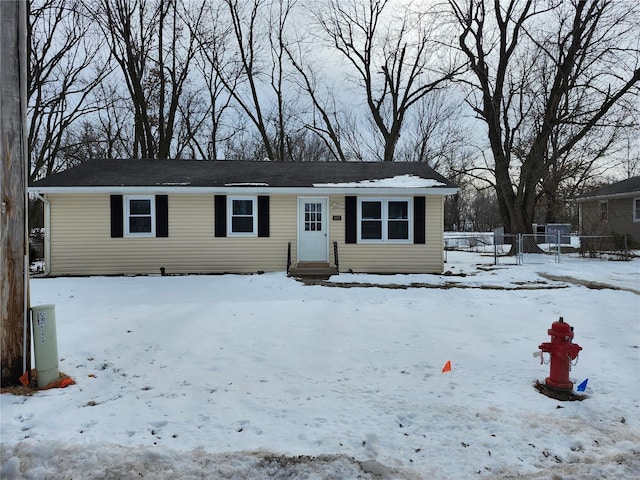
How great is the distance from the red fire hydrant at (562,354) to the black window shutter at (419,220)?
27.9 feet

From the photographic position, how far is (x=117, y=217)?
470 inches

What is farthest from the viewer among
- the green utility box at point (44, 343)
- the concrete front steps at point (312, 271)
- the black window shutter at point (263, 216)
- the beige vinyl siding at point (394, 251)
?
the beige vinyl siding at point (394, 251)

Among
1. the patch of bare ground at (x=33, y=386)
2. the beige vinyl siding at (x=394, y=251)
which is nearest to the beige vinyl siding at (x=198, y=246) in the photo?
the beige vinyl siding at (x=394, y=251)

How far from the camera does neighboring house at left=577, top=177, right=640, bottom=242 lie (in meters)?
22.4

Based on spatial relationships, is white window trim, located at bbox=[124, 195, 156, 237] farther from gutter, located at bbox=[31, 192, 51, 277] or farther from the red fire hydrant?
the red fire hydrant

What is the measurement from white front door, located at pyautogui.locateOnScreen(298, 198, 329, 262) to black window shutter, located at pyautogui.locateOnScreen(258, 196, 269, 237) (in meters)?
0.98

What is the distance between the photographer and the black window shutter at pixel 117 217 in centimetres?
1189

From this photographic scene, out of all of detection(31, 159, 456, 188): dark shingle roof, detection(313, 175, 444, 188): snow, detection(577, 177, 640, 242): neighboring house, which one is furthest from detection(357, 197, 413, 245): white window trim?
detection(577, 177, 640, 242): neighboring house

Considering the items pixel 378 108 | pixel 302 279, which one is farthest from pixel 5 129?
pixel 378 108

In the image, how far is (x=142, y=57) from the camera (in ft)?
72.9

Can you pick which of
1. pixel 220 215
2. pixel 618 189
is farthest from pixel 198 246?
pixel 618 189

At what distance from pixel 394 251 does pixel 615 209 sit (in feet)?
64.3

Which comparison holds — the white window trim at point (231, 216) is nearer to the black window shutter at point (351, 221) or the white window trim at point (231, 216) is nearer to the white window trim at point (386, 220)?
the black window shutter at point (351, 221)

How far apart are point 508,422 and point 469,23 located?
67.5 feet
